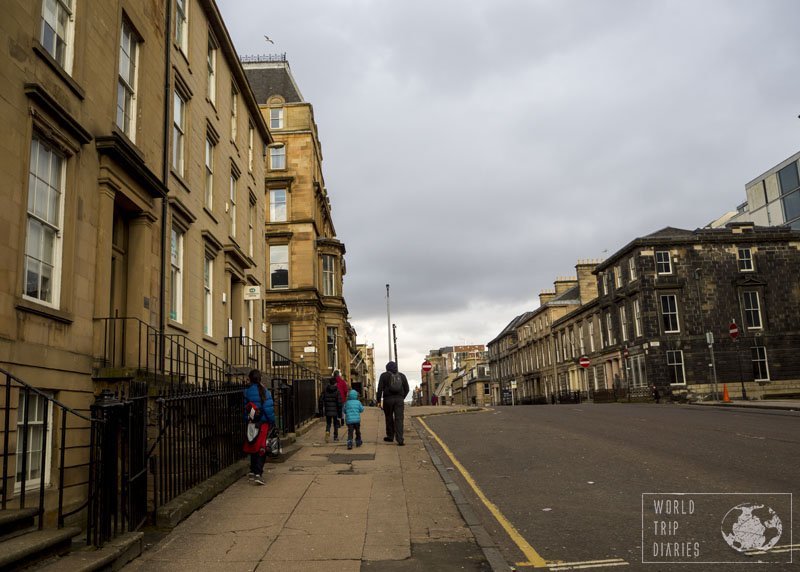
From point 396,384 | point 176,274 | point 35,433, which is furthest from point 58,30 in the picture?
point 396,384

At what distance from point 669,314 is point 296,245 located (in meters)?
24.9

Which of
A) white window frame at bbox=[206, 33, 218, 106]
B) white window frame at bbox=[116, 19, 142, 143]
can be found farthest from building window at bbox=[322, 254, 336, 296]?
white window frame at bbox=[116, 19, 142, 143]

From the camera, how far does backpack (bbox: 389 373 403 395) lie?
15.0 metres

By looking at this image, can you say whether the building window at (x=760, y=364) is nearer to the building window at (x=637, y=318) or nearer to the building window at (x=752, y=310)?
the building window at (x=752, y=310)

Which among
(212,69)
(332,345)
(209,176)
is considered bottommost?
(332,345)

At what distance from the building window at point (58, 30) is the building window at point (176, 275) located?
209 inches

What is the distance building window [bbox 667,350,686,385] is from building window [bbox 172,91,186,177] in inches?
1415

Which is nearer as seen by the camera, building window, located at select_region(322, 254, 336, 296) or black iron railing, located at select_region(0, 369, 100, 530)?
black iron railing, located at select_region(0, 369, 100, 530)

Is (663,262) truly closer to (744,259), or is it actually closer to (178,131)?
(744,259)

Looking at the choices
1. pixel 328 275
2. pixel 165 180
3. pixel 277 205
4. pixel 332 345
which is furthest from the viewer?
pixel 328 275

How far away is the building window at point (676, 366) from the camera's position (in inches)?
1656

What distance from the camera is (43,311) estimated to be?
→ 8289 millimetres

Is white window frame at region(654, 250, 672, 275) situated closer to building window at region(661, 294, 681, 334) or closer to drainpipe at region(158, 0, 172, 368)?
building window at region(661, 294, 681, 334)

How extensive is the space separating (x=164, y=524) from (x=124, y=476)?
2.78 ft
